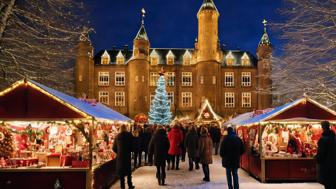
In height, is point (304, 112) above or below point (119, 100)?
below

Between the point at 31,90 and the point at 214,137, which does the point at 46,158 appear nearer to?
the point at 31,90

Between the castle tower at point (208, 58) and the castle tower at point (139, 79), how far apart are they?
6632 mm

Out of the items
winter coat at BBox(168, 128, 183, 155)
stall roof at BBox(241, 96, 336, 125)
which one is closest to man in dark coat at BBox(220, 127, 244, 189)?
stall roof at BBox(241, 96, 336, 125)

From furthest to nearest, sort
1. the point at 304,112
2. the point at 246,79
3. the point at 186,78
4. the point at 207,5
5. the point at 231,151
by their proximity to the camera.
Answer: the point at 246,79
the point at 186,78
the point at 207,5
the point at 304,112
the point at 231,151

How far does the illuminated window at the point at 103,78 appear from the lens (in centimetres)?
5009

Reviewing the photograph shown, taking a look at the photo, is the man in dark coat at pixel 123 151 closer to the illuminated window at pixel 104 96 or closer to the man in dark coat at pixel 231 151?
the man in dark coat at pixel 231 151

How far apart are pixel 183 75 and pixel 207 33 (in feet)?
21.1

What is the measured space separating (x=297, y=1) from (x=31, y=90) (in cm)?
881

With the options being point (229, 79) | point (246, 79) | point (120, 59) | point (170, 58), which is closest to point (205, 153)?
point (229, 79)

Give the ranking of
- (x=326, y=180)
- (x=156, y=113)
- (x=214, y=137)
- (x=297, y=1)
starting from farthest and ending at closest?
1. (x=156, y=113)
2. (x=214, y=137)
3. (x=297, y=1)
4. (x=326, y=180)

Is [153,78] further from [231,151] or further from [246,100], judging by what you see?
[231,151]

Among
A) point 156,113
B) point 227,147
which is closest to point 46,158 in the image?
point 227,147

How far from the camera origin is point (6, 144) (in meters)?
10.5

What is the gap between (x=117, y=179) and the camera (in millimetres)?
13609
